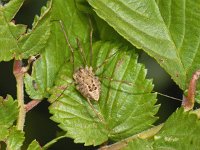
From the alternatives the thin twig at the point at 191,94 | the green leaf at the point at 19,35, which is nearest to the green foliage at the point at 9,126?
the green leaf at the point at 19,35

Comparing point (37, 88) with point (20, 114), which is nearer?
point (20, 114)

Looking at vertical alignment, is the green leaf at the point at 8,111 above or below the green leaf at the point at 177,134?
above

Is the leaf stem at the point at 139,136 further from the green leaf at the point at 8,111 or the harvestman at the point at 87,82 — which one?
the green leaf at the point at 8,111

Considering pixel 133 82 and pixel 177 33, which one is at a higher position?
pixel 177 33

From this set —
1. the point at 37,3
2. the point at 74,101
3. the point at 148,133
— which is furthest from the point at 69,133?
the point at 37,3

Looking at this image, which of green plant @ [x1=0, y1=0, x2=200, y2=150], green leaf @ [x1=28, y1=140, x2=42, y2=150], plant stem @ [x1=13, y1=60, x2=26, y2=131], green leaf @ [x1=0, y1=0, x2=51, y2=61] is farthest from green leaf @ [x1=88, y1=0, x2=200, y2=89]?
green leaf @ [x1=28, y1=140, x2=42, y2=150]

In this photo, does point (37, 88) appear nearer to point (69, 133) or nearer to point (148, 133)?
point (69, 133)

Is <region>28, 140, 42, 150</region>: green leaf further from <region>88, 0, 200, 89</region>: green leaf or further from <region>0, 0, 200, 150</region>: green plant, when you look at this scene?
<region>88, 0, 200, 89</region>: green leaf
